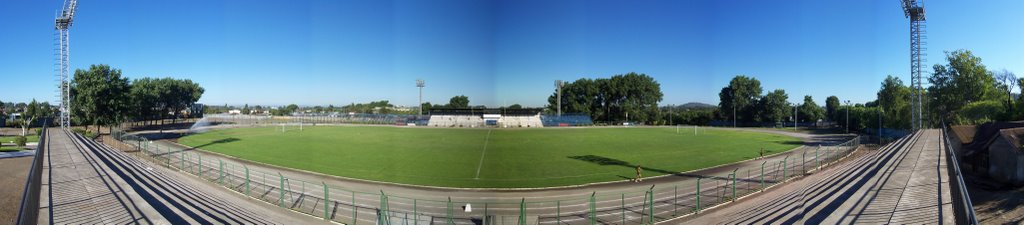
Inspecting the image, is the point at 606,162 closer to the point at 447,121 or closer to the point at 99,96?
the point at 447,121

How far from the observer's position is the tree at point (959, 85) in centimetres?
3098

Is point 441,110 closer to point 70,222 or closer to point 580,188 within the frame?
point 580,188

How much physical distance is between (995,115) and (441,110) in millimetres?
47806

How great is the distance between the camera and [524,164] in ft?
50.9

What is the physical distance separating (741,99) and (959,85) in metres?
18.5

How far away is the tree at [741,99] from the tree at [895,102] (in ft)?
35.3

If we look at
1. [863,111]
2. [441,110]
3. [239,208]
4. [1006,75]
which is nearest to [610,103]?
[441,110]

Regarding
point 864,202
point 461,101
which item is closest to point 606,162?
point 864,202

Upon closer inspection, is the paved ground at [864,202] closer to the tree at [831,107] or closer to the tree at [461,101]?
the tree at [461,101]

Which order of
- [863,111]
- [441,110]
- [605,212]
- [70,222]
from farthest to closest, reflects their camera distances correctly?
[441,110]
[863,111]
[605,212]
[70,222]

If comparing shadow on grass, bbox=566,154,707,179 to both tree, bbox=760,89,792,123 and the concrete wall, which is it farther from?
tree, bbox=760,89,792,123

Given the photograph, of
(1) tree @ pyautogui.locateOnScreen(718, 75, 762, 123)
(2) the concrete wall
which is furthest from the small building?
(1) tree @ pyautogui.locateOnScreen(718, 75, 762, 123)

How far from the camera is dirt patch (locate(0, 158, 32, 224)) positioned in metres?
10.7

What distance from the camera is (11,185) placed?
46.2 feet
